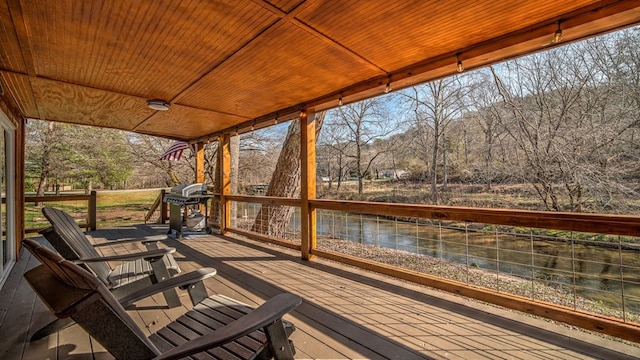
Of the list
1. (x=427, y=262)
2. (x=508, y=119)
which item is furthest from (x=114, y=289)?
(x=508, y=119)

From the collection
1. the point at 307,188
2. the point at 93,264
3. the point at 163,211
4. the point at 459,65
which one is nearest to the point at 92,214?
the point at 163,211

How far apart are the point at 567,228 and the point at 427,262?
355 cm

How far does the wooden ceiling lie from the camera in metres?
1.94

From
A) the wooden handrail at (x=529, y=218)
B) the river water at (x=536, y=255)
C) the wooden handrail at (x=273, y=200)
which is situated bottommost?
the river water at (x=536, y=255)

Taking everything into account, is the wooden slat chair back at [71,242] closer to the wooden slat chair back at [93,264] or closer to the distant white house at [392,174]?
the wooden slat chair back at [93,264]

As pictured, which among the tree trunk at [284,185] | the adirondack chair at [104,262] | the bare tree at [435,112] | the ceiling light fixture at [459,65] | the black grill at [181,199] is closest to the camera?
the adirondack chair at [104,262]

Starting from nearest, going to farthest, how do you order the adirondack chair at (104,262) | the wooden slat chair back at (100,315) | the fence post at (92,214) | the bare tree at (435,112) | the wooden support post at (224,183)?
the wooden slat chair back at (100,315) < the adirondack chair at (104,262) < the wooden support post at (224,183) < the fence post at (92,214) < the bare tree at (435,112)

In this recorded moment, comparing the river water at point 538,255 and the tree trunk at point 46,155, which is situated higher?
the tree trunk at point 46,155

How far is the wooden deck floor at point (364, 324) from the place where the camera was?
6.64 feet

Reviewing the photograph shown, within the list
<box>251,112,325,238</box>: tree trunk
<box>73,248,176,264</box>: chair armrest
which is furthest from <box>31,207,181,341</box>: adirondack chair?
<box>251,112,325,238</box>: tree trunk

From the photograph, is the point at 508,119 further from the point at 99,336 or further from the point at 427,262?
the point at 99,336

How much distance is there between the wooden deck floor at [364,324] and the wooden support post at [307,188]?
0.59m

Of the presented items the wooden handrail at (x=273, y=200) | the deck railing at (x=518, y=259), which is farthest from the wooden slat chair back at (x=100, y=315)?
the wooden handrail at (x=273, y=200)

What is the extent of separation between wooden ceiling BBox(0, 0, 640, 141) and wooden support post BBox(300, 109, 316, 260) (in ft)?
1.50
